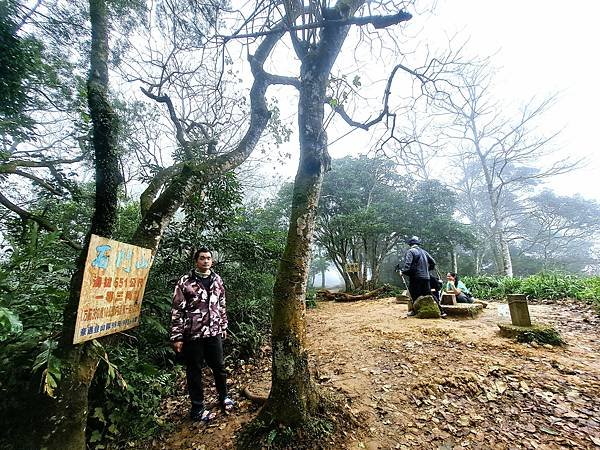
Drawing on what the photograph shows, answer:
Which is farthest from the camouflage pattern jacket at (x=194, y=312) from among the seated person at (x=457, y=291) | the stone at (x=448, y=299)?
the seated person at (x=457, y=291)

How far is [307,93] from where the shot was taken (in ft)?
Result: 10.1

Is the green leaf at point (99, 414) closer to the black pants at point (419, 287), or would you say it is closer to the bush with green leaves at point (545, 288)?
the black pants at point (419, 287)

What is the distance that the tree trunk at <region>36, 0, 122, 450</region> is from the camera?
2.09 metres

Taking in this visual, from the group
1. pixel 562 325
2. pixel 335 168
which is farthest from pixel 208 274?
pixel 335 168

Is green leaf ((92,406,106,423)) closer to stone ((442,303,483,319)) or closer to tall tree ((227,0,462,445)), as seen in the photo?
tall tree ((227,0,462,445))

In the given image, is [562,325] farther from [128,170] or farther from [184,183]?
[128,170]

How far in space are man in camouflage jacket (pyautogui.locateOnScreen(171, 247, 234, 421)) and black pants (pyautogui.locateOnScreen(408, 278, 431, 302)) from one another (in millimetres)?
5027

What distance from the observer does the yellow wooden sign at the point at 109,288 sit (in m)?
2.05

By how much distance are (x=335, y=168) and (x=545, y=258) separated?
18.3m

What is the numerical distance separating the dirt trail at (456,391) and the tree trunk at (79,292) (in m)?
1.03

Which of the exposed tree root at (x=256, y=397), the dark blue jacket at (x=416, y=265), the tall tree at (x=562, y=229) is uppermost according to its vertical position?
the tall tree at (x=562, y=229)

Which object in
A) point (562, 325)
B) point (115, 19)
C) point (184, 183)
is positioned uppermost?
point (115, 19)

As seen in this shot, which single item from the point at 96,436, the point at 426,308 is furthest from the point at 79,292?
the point at 426,308

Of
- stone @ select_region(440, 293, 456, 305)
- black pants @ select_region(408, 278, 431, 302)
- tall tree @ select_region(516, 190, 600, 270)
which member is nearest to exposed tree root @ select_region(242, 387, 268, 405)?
black pants @ select_region(408, 278, 431, 302)
